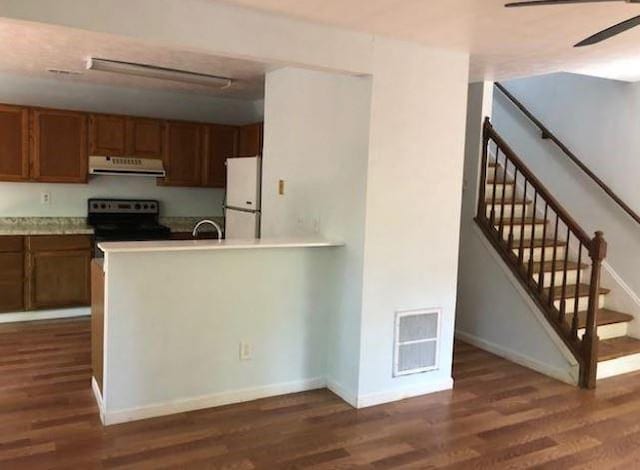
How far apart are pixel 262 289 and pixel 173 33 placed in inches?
65.5

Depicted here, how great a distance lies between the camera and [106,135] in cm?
572

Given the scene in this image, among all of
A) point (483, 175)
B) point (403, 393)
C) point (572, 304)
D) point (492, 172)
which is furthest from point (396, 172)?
point (492, 172)

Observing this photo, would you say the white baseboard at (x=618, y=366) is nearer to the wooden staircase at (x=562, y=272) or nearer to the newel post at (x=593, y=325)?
the wooden staircase at (x=562, y=272)

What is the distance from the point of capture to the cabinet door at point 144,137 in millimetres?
5848

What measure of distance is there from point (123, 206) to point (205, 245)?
306 cm

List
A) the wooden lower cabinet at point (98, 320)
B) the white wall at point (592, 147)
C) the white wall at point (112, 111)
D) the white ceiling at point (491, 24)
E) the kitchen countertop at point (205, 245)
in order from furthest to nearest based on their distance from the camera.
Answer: the white wall at point (112, 111)
the white wall at point (592, 147)
the wooden lower cabinet at point (98, 320)
the kitchen countertop at point (205, 245)
the white ceiling at point (491, 24)

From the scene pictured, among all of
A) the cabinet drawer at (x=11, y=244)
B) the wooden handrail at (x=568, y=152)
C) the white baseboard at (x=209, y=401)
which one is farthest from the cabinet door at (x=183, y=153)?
the wooden handrail at (x=568, y=152)

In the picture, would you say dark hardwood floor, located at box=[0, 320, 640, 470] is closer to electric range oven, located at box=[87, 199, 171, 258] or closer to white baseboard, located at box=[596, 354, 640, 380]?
white baseboard, located at box=[596, 354, 640, 380]

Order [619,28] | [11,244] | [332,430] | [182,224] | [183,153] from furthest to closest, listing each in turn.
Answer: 1. [182,224]
2. [183,153]
3. [11,244]
4. [332,430]
5. [619,28]

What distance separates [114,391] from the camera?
3281 millimetres

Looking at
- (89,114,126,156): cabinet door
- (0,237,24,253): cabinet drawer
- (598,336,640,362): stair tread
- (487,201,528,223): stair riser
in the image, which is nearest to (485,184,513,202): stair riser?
(487,201,528,223): stair riser

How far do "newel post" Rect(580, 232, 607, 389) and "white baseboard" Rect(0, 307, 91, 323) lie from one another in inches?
181

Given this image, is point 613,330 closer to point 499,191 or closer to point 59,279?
point 499,191

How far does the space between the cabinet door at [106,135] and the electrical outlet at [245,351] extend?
3.09 m
